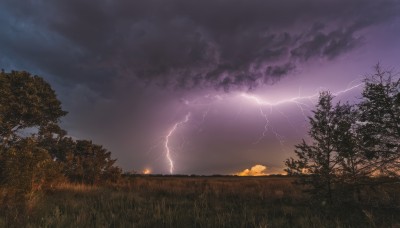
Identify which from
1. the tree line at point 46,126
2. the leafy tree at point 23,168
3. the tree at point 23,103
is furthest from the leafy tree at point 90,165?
the leafy tree at point 23,168

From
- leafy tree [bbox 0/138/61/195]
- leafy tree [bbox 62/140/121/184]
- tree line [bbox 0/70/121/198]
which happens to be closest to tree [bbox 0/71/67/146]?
tree line [bbox 0/70/121/198]

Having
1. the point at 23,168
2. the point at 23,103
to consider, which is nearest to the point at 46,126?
the point at 23,103

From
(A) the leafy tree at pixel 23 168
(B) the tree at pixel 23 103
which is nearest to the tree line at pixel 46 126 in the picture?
(B) the tree at pixel 23 103

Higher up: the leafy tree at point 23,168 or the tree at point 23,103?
the tree at point 23,103

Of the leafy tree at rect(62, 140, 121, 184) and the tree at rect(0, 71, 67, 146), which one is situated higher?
the tree at rect(0, 71, 67, 146)

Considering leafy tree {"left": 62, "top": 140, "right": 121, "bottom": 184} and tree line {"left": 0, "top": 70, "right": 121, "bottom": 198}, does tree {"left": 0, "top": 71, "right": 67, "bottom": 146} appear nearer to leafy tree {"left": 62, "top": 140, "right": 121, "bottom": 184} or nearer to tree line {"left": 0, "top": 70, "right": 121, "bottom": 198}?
tree line {"left": 0, "top": 70, "right": 121, "bottom": 198}

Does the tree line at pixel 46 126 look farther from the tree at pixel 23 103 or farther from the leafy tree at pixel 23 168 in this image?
the leafy tree at pixel 23 168

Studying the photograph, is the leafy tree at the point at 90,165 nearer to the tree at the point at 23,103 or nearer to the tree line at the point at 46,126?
the tree line at the point at 46,126

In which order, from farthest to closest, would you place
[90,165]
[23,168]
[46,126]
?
[46,126] < [90,165] < [23,168]

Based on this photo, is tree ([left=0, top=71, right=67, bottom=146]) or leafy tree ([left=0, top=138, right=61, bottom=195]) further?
tree ([left=0, top=71, right=67, bottom=146])

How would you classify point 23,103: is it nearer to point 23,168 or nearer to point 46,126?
point 46,126

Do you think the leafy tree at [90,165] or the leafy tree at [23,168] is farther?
the leafy tree at [90,165]

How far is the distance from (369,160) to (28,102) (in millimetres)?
26629

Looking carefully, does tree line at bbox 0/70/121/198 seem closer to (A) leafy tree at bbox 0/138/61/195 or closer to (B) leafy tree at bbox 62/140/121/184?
(B) leafy tree at bbox 62/140/121/184
